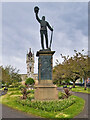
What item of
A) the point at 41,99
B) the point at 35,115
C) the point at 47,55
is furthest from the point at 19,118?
the point at 47,55

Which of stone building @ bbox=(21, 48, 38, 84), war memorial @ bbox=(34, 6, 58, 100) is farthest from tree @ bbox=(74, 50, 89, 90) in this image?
stone building @ bbox=(21, 48, 38, 84)

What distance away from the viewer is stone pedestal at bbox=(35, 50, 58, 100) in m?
12.4

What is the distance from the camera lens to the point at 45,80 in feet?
42.8

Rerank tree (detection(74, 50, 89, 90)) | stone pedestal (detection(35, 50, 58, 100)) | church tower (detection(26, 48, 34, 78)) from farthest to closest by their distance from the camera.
Result: church tower (detection(26, 48, 34, 78)), tree (detection(74, 50, 89, 90)), stone pedestal (detection(35, 50, 58, 100))

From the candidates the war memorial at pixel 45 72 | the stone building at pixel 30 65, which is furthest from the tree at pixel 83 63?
the stone building at pixel 30 65

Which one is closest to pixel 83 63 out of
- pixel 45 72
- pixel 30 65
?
pixel 45 72

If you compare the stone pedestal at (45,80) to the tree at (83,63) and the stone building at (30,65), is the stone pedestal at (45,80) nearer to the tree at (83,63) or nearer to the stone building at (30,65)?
the tree at (83,63)

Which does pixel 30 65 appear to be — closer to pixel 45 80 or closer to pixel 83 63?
pixel 83 63

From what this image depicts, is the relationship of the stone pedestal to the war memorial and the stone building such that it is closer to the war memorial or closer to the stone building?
the war memorial

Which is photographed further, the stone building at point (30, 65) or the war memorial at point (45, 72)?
the stone building at point (30, 65)

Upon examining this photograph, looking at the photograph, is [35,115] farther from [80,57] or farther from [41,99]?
[80,57]

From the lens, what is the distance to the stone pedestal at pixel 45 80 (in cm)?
1239

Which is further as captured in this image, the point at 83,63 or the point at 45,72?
the point at 83,63

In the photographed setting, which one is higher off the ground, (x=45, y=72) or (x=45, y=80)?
(x=45, y=72)
